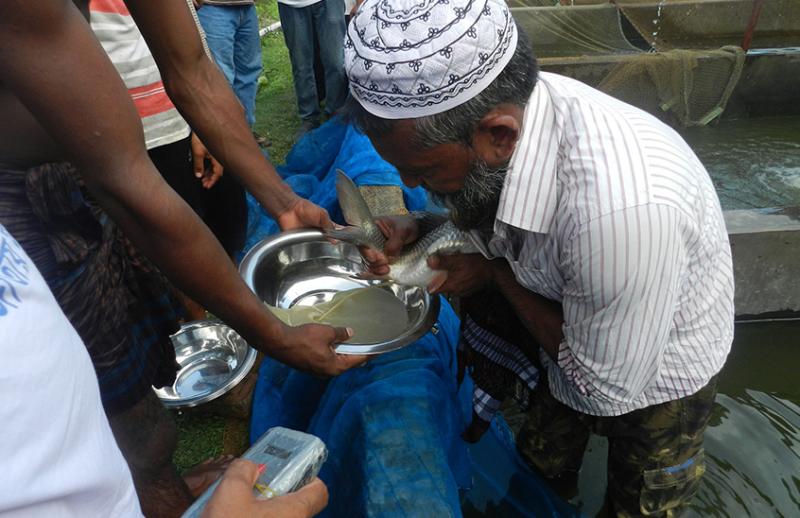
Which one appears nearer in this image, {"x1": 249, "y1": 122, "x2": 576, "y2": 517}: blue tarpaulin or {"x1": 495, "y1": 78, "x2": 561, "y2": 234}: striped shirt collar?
{"x1": 495, "y1": 78, "x2": 561, "y2": 234}: striped shirt collar

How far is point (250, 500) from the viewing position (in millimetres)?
1115

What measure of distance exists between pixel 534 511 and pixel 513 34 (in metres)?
2.21

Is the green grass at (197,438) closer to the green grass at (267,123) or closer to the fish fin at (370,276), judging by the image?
the green grass at (267,123)

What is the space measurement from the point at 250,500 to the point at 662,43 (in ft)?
29.4

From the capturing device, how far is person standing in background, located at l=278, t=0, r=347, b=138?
17.7 ft

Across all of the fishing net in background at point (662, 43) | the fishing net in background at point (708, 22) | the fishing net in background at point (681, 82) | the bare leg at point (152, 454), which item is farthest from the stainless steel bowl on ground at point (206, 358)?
the fishing net in background at point (708, 22)

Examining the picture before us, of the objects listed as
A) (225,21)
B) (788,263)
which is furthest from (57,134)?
(788,263)

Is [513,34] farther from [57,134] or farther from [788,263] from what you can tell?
[788,263]

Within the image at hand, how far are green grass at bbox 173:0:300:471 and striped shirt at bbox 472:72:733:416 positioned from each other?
207cm

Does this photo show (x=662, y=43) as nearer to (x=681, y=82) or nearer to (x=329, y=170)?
(x=681, y=82)

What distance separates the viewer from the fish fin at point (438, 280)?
81.0 inches

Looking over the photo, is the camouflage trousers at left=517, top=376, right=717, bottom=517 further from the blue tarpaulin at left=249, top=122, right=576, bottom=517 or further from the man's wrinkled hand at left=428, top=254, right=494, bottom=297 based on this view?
the man's wrinkled hand at left=428, top=254, right=494, bottom=297

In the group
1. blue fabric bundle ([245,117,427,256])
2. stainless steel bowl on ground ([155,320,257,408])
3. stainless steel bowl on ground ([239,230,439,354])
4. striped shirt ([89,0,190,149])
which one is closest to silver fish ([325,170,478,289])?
stainless steel bowl on ground ([239,230,439,354])

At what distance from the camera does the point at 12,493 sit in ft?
2.09
